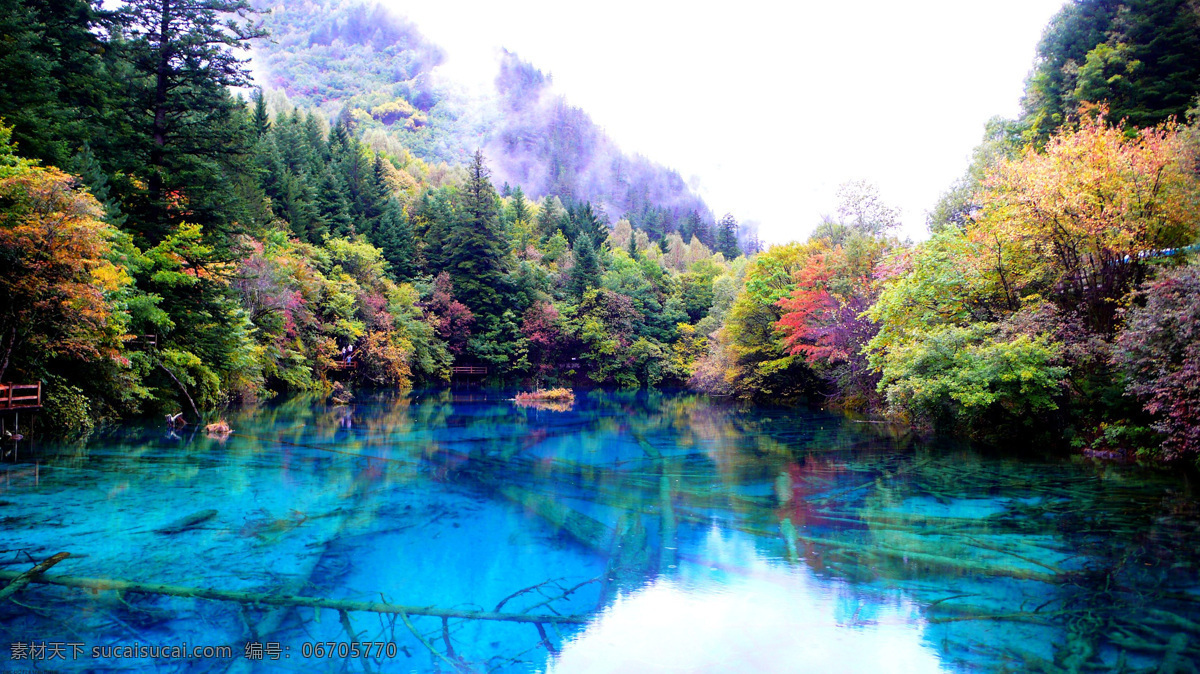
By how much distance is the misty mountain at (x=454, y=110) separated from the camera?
132 meters

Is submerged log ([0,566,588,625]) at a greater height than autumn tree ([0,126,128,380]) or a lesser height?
lesser

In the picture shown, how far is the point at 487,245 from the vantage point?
46.4 metres

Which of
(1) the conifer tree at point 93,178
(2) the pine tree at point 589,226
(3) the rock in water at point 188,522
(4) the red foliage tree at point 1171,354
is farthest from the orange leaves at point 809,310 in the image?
(2) the pine tree at point 589,226

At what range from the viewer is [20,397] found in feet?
42.1

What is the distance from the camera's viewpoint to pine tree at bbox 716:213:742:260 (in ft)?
305

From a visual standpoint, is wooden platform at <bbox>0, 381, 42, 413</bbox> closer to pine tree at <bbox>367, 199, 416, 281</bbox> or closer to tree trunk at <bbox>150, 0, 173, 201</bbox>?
tree trunk at <bbox>150, 0, 173, 201</bbox>

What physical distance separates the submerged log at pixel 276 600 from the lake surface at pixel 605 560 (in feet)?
0.22

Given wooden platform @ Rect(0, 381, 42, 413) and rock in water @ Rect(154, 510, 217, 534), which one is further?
wooden platform @ Rect(0, 381, 42, 413)

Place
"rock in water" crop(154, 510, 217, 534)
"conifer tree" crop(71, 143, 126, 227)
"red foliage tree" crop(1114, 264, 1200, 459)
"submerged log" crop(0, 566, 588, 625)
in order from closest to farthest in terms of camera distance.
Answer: "submerged log" crop(0, 566, 588, 625) < "rock in water" crop(154, 510, 217, 534) < "red foliage tree" crop(1114, 264, 1200, 459) < "conifer tree" crop(71, 143, 126, 227)

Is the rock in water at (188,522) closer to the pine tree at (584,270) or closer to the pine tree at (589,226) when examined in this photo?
the pine tree at (584,270)

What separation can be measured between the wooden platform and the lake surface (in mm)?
1028

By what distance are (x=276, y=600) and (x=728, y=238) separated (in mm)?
93370

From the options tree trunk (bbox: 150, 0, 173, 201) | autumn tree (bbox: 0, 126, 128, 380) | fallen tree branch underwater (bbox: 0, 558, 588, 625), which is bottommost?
fallen tree branch underwater (bbox: 0, 558, 588, 625)

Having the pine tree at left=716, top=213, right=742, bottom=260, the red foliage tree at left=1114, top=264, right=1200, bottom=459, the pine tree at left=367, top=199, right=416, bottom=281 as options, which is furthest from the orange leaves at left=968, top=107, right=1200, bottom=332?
the pine tree at left=716, top=213, right=742, bottom=260
